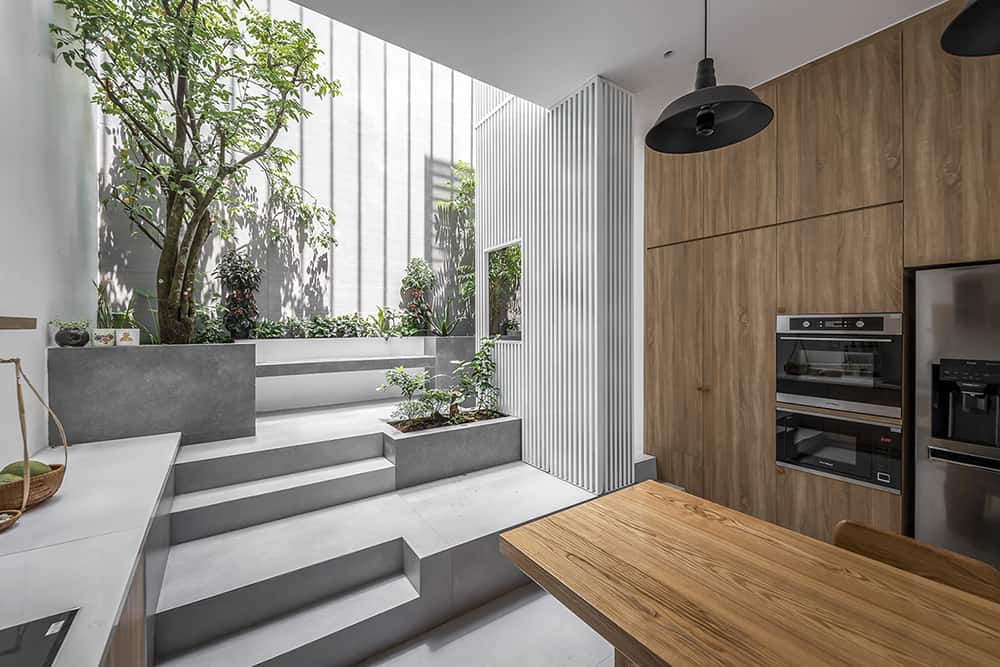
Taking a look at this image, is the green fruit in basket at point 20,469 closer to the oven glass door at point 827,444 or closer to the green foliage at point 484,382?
the green foliage at point 484,382

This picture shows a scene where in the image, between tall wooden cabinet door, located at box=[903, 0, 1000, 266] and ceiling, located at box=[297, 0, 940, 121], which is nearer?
tall wooden cabinet door, located at box=[903, 0, 1000, 266]

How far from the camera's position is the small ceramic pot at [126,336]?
261 centimetres

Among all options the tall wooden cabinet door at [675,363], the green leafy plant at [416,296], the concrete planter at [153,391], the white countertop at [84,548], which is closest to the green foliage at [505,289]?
the tall wooden cabinet door at [675,363]

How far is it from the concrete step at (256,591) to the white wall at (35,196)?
108cm

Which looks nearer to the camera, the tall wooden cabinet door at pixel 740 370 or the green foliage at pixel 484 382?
the tall wooden cabinet door at pixel 740 370

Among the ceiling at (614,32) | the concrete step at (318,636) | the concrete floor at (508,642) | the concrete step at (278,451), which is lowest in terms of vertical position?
the concrete floor at (508,642)

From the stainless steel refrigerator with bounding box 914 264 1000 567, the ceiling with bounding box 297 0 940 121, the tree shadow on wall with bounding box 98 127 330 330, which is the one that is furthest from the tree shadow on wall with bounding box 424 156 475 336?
the stainless steel refrigerator with bounding box 914 264 1000 567

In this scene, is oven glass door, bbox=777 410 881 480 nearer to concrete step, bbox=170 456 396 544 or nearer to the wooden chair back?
the wooden chair back

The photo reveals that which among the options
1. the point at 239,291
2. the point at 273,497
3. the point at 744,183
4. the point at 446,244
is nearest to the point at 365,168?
the point at 446,244

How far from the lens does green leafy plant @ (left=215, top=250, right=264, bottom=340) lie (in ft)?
13.6

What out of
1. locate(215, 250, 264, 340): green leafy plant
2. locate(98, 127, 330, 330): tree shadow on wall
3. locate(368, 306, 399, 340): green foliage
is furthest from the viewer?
locate(368, 306, 399, 340): green foliage

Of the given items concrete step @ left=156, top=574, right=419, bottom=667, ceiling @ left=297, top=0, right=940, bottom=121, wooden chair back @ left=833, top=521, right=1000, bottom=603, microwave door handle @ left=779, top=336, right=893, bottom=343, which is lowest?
concrete step @ left=156, top=574, right=419, bottom=667

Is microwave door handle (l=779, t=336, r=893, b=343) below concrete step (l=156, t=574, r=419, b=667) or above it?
above

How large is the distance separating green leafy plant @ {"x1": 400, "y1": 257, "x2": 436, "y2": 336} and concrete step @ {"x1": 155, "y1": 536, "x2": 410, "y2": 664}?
139 inches
